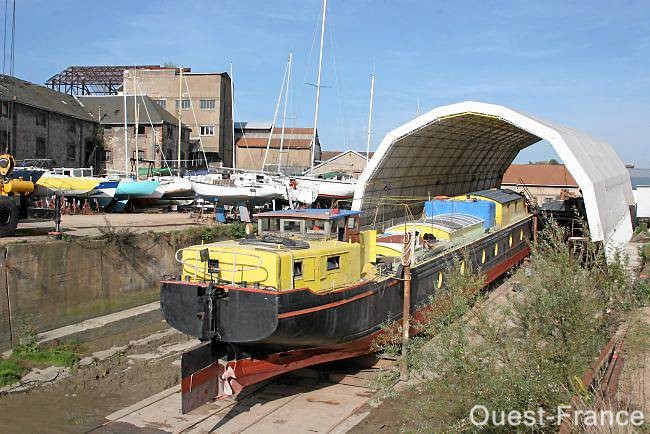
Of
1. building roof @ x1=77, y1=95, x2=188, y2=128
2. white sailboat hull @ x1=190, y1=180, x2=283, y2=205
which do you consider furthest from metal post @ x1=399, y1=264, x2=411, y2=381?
building roof @ x1=77, y1=95, x2=188, y2=128

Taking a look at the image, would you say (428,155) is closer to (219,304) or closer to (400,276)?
(400,276)

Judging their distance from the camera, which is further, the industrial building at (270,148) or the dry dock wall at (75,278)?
the industrial building at (270,148)

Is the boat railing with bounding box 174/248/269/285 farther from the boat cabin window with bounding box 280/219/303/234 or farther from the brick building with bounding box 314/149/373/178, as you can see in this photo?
the brick building with bounding box 314/149/373/178

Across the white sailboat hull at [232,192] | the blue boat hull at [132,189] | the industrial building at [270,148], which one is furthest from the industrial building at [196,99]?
the white sailboat hull at [232,192]

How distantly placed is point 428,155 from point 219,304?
58.2 feet

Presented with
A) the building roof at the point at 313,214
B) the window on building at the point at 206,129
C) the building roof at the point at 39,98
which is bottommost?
the building roof at the point at 313,214

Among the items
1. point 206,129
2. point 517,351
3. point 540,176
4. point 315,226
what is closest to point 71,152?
point 206,129

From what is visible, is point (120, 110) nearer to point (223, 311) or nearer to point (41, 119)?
point (41, 119)

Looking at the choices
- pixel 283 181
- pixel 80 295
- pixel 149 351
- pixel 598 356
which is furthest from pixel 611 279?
pixel 283 181

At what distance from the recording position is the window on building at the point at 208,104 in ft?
191

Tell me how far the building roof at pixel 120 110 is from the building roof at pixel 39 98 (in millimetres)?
1480

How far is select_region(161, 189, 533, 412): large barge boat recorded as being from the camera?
1117cm

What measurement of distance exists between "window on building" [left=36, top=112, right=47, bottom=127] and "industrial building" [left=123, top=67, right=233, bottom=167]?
18079mm

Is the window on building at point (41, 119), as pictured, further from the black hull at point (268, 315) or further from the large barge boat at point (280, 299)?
the black hull at point (268, 315)
